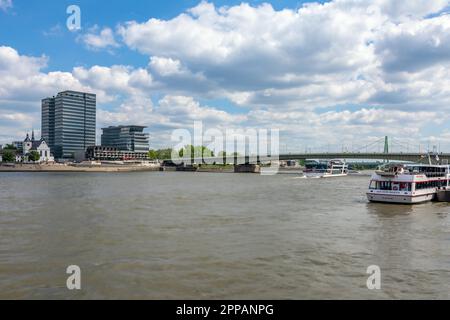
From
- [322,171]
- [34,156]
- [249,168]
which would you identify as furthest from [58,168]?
[322,171]

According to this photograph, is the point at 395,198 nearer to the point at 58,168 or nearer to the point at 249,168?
the point at 249,168

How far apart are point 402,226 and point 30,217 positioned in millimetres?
25100

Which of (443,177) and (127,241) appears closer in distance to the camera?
(127,241)

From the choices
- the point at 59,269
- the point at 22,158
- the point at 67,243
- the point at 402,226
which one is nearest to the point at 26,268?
the point at 59,269

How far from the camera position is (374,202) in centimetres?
4019

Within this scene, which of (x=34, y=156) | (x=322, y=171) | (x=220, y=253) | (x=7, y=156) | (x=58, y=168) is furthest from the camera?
(x=34, y=156)

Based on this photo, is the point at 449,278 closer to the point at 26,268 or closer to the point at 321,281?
the point at 321,281

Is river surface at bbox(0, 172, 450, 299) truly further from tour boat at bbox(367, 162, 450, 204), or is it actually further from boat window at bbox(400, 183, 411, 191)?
boat window at bbox(400, 183, 411, 191)

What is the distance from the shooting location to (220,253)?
18188 millimetres

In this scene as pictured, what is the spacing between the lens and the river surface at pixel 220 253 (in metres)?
13.5

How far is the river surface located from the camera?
44.3 feet

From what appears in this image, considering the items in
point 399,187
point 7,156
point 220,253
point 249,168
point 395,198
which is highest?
point 7,156

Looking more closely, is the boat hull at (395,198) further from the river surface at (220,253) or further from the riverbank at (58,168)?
the riverbank at (58,168)

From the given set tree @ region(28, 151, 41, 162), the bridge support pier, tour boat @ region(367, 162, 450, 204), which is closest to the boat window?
tour boat @ region(367, 162, 450, 204)
